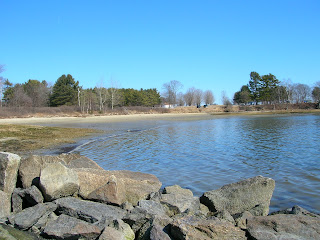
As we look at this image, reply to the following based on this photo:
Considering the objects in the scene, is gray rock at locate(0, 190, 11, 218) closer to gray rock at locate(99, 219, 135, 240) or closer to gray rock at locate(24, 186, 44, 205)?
gray rock at locate(24, 186, 44, 205)

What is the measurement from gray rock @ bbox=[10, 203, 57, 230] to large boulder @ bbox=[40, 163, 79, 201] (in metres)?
0.35

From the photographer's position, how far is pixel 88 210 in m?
5.77

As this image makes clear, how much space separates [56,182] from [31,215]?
93cm

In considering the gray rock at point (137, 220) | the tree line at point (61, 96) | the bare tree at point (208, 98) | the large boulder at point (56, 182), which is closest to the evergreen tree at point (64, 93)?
the tree line at point (61, 96)

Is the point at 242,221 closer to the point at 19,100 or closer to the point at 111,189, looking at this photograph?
the point at 111,189

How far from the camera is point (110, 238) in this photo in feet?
15.2

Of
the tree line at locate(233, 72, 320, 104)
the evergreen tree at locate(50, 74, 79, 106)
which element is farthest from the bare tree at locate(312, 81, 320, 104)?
the evergreen tree at locate(50, 74, 79, 106)

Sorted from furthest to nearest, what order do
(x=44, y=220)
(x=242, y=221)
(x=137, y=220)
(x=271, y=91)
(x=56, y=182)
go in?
(x=271, y=91) → (x=56, y=182) → (x=44, y=220) → (x=242, y=221) → (x=137, y=220)

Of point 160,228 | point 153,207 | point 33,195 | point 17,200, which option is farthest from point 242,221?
point 17,200

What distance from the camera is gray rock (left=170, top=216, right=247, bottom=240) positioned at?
470 centimetres

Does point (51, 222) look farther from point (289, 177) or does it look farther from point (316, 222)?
point (289, 177)

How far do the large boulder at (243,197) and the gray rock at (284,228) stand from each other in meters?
1.26

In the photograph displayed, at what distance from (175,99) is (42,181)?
117281mm

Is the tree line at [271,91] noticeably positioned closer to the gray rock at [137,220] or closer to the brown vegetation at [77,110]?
the brown vegetation at [77,110]
